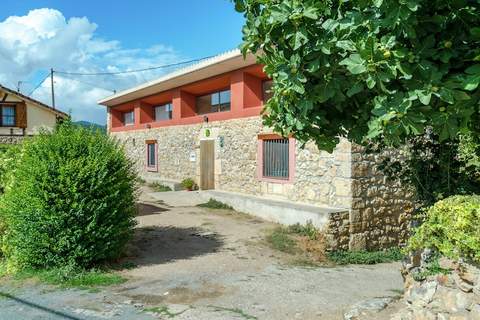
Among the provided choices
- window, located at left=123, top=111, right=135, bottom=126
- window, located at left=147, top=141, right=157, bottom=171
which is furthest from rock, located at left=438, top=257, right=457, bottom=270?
window, located at left=123, top=111, right=135, bottom=126

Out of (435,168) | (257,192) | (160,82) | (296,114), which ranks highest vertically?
(160,82)

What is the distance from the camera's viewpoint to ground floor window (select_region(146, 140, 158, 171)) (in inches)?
871

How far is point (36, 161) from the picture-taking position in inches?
308

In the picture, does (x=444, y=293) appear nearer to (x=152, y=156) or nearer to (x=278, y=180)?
(x=278, y=180)

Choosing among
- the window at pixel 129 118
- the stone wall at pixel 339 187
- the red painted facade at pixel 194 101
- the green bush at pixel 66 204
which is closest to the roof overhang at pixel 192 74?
the red painted facade at pixel 194 101

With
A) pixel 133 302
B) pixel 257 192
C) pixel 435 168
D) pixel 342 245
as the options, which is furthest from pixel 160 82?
pixel 435 168

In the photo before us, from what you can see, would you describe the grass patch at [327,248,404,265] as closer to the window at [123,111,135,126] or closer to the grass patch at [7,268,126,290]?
the grass patch at [7,268,126,290]

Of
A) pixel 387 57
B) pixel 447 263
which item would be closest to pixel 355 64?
pixel 387 57

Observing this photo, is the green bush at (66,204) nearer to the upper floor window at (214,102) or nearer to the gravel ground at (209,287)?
the gravel ground at (209,287)

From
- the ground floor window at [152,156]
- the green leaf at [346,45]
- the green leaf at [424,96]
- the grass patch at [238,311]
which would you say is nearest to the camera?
the green leaf at [424,96]

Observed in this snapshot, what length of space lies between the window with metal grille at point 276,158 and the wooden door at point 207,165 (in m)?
3.61

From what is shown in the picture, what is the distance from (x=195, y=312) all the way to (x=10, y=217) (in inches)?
178

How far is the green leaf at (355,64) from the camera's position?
2564mm

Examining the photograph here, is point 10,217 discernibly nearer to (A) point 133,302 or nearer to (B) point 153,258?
(B) point 153,258
